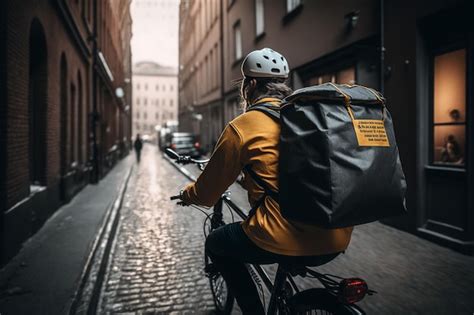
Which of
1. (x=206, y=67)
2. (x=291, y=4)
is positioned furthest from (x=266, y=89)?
(x=206, y=67)

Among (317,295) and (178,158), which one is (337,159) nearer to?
(317,295)

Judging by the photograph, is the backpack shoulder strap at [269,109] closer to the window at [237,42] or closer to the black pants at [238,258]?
the black pants at [238,258]

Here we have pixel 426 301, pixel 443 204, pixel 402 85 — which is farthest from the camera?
pixel 402 85

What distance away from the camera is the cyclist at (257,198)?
227 cm

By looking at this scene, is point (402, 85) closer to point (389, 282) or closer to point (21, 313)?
point (389, 282)

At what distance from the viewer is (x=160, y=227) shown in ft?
26.4

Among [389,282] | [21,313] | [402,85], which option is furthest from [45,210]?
[402,85]

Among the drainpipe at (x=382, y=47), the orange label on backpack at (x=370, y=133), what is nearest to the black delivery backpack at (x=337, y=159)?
the orange label on backpack at (x=370, y=133)

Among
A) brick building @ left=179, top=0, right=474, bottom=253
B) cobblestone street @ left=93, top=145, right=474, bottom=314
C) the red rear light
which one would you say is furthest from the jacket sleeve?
brick building @ left=179, top=0, right=474, bottom=253

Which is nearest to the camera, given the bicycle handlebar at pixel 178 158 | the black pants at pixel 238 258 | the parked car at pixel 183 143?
the black pants at pixel 238 258

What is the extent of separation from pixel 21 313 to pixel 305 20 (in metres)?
9.67

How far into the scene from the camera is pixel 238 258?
260 centimetres

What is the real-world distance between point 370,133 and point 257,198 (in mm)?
702

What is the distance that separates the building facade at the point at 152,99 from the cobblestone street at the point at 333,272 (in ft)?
353
